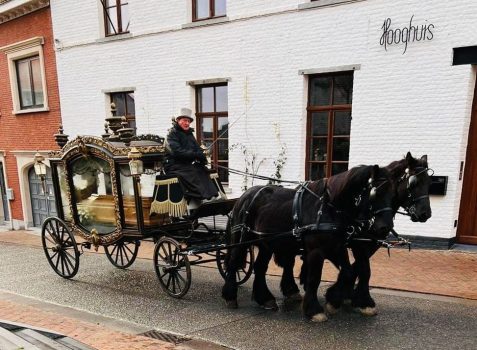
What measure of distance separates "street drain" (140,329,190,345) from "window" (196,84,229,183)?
16.6 ft

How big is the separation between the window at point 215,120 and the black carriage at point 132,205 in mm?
→ 3117

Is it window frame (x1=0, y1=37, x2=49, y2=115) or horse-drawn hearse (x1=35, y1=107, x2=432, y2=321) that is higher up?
window frame (x1=0, y1=37, x2=49, y2=115)

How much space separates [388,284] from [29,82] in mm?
12616

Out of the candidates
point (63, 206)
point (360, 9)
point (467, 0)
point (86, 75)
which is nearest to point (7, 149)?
point (86, 75)

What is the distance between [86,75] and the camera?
10.4 meters

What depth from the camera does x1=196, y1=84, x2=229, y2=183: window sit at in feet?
28.4

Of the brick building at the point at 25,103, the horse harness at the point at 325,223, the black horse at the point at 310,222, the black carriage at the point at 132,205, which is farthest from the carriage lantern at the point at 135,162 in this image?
the brick building at the point at 25,103

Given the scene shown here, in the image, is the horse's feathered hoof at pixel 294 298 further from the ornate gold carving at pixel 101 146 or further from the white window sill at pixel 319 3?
the white window sill at pixel 319 3

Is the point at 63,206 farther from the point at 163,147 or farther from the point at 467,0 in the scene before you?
the point at 467,0

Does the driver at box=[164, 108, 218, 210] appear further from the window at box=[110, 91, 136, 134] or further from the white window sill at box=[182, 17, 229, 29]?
the window at box=[110, 91, 136, 134]

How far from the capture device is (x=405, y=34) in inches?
250

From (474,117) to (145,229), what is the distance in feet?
19.5

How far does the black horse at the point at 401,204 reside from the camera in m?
3.78

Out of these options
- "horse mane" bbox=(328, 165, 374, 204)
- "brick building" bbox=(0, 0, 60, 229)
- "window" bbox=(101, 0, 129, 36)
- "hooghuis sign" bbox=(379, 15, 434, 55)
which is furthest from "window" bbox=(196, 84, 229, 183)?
"brick building" bbox=(0, 0, 60, 229)
